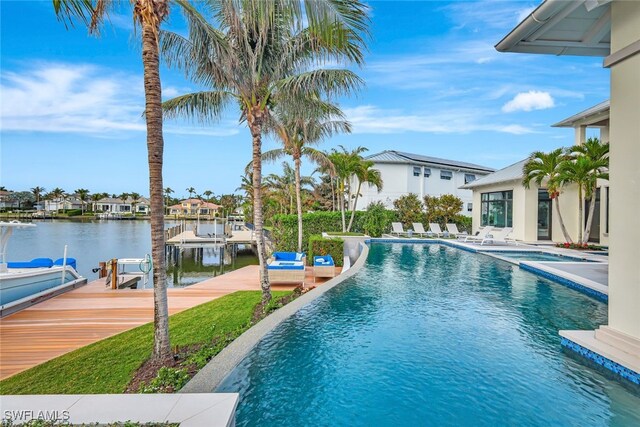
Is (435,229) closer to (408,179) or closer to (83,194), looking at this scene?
(408,179)

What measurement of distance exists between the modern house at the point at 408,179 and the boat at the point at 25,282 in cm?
2411

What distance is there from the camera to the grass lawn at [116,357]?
4695 millimetres

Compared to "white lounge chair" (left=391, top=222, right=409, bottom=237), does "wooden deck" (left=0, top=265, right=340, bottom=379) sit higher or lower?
lower

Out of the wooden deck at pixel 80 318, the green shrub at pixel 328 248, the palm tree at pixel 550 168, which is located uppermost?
the palm tree at pixel 550 168

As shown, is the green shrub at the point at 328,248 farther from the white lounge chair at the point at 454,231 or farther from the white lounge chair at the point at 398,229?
the white lounge chair at the point at 454,231

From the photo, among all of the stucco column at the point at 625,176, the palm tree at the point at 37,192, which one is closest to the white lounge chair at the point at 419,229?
the stucco column at the point at 625,176

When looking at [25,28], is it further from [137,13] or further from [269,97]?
[137,13]

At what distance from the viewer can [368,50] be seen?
630cm

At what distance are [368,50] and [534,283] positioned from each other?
914 centimetres

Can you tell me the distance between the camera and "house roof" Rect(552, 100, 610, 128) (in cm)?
1836

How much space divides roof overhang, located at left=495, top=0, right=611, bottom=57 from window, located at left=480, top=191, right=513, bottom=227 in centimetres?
1790

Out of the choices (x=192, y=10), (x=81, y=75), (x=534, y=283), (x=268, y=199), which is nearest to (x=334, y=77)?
(x=192, y=10)

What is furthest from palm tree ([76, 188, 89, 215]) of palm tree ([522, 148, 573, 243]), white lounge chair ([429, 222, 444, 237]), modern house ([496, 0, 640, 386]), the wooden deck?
modern house ([496, 0, 640, 386])

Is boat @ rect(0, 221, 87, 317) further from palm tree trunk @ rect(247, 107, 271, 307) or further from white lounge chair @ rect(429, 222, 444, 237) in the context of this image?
white lounge chair @ rect(429, 222, 444, 237)
